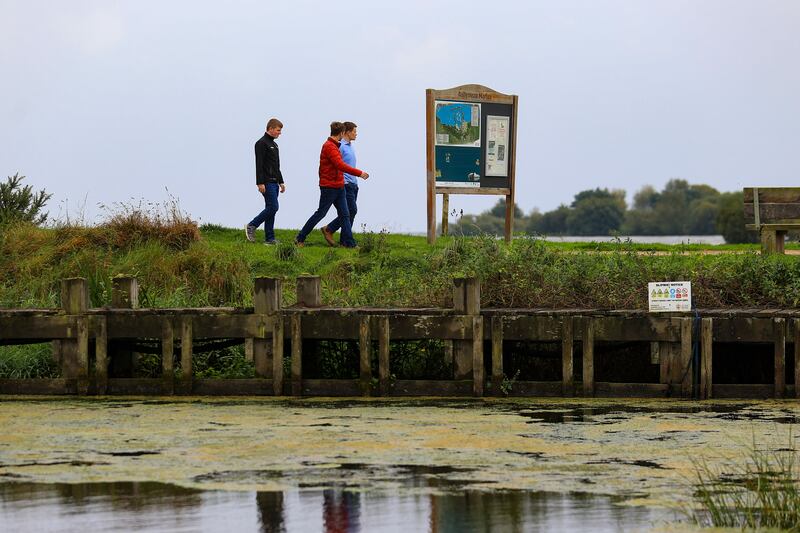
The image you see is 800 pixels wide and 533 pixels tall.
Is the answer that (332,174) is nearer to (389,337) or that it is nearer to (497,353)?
(389,337)

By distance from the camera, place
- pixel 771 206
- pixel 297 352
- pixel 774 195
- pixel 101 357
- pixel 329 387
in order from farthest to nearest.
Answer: pixel 774 195
pixel 771 206
pixel 101 357
pixel 329 387
pixel 297 352

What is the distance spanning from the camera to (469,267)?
19891 millimetres

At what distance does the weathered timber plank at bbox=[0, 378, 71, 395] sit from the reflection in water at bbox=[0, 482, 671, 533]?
6.62m

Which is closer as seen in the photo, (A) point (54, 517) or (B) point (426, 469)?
(A) point (54, 517)

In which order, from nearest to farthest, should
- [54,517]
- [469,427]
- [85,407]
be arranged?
[54,517]
[469,427]
[85,407]

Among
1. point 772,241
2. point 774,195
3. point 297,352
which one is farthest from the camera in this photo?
point 774,195

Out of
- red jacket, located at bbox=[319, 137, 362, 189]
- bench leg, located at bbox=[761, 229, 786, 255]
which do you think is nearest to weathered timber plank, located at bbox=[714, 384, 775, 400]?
bench leg, located at bbox=[761, 229, 786, 255]

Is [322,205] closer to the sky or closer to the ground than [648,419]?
closer to the sky

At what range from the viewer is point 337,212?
2388 cm

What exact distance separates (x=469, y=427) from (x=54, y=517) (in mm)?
5468

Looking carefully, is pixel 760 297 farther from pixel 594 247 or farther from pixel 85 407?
pixel 85 407

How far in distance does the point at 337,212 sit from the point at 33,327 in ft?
21.7

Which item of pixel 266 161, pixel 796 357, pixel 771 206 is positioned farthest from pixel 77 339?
pixel 771 206

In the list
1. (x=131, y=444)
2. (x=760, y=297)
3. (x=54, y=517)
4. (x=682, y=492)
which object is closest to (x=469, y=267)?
(x=760, y=297)
